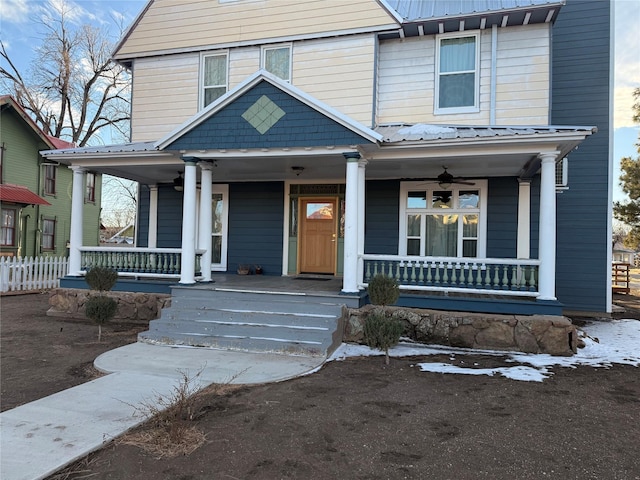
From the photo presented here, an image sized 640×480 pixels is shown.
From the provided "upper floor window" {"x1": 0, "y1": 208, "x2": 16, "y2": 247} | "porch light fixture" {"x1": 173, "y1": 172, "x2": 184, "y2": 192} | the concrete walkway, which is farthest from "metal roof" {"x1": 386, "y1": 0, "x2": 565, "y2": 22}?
"upper floor window" {"x1": 0, "y1": 208, "x2": 16, "y2": 247}

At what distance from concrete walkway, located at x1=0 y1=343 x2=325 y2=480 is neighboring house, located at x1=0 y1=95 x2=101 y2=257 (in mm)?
11365

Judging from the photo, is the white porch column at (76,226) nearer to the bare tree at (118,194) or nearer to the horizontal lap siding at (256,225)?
the horizontal lap siding at (256,225)

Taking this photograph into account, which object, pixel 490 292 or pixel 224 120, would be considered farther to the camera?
pixel 224 120

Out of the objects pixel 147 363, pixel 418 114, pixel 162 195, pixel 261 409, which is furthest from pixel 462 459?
pixel 162 195

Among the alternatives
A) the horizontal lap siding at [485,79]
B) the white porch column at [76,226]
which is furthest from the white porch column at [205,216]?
the horizontal lap siding at [485,79]

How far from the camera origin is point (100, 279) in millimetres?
7715

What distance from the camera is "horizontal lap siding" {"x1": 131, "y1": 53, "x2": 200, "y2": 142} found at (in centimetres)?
998

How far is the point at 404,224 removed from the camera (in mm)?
9438

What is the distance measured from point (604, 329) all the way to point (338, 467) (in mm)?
7545

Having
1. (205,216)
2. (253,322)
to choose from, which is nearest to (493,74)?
(205,216)

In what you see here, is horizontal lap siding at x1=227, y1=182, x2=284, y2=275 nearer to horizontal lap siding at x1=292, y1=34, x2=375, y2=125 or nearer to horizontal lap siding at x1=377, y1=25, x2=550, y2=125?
horizontal lap siding at x1=292, y1=34, x2=375, y2=125

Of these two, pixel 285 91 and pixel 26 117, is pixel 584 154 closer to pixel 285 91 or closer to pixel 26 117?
pixel 285 91

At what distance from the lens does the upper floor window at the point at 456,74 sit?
338 inches

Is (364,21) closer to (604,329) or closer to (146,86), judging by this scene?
(146,86)
